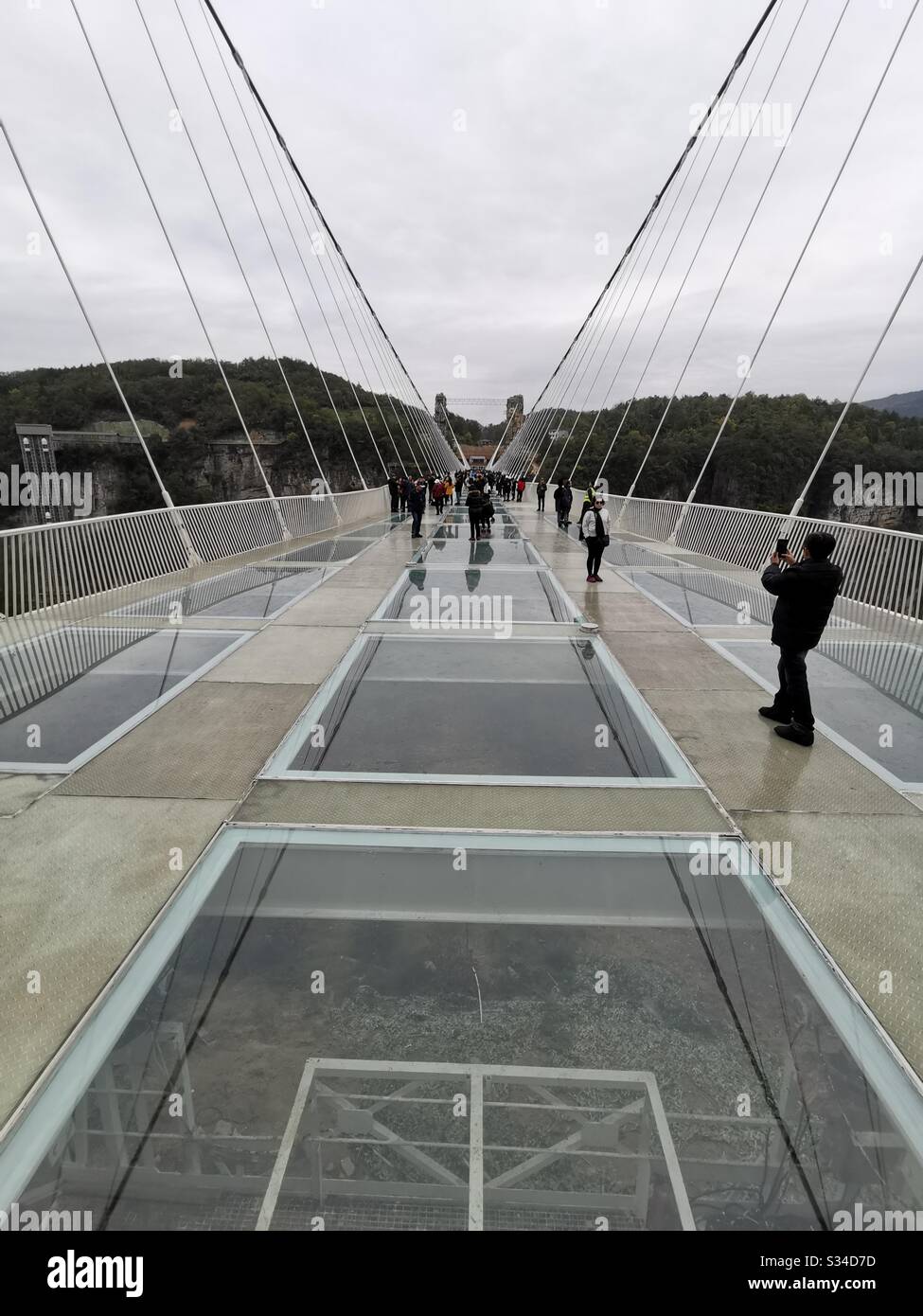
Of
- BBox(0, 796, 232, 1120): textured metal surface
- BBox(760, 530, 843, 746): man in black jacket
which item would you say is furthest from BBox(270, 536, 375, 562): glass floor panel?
BBox(0, 796, 232, 1120): textured metal surface

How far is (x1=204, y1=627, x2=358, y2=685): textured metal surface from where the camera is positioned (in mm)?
5926

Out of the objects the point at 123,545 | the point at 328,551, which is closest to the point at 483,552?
the point at 328,551

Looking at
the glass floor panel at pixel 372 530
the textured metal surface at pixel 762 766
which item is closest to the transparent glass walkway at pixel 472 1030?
the textured metal surface at pixel 762 766

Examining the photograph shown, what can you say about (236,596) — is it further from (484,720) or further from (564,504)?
(564,504)

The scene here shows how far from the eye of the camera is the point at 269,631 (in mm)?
7512

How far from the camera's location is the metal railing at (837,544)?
306 inches

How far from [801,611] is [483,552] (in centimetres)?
1046

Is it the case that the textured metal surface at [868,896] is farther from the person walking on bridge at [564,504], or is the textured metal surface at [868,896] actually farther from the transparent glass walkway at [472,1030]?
the person walking on bridge at [564,504]

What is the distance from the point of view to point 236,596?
9.52 m

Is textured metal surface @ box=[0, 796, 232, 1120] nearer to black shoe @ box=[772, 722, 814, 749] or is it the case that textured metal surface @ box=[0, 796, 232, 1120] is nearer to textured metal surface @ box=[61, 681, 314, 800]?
textured metal surface @ box=[61, 681, 314, 800]

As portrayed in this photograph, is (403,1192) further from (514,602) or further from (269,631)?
(514,602)

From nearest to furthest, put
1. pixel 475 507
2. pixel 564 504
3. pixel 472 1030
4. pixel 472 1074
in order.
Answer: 1. pixel 472 1074
2. pixel 472 1030
3. pixel 475 507
4. pixel 564 504

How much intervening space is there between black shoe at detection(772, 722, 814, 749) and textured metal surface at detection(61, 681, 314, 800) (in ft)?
10.3

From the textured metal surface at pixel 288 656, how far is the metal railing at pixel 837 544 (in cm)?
553
